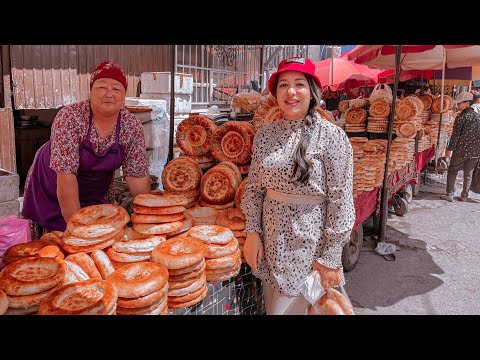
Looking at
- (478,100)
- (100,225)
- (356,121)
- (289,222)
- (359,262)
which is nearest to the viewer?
(100,225)

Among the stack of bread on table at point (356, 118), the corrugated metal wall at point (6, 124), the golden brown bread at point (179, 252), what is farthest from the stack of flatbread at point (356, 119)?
the corrugated metal wall at point (6, 124)

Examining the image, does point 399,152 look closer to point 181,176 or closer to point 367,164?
point 367,164

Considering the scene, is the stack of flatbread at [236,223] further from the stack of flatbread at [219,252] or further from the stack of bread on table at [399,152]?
the stack of bread on table at [399,152]

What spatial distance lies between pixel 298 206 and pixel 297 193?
0.27 ft

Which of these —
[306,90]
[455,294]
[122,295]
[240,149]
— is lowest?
[455,294]

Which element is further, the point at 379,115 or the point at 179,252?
the point at 379,115

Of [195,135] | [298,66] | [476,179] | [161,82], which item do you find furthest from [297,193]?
[476,179]

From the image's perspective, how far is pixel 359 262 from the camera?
5461 millimetres

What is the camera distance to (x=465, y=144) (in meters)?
8.73

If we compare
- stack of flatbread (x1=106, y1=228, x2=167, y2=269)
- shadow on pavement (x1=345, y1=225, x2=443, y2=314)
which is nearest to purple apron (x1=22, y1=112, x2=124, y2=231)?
stack of flatbread (x1=106, y1=228, x2=167, y2=269)

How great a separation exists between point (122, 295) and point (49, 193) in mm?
1685

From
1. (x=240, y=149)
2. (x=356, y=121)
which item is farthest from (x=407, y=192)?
(x=240, y=149)

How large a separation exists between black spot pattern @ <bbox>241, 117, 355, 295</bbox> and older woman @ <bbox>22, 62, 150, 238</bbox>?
1.05m
